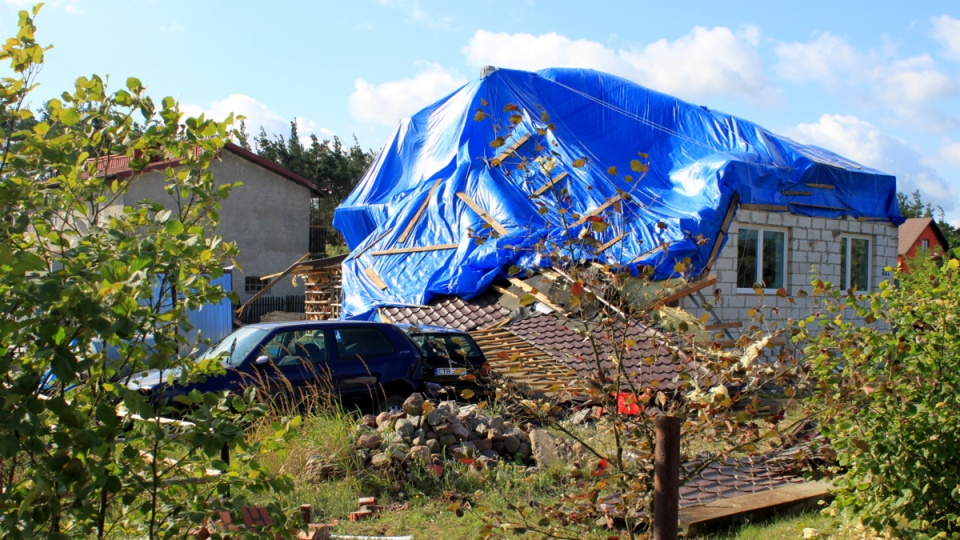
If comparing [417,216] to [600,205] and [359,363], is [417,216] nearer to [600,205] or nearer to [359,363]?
[600,205]

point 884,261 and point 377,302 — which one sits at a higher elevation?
point 884,261

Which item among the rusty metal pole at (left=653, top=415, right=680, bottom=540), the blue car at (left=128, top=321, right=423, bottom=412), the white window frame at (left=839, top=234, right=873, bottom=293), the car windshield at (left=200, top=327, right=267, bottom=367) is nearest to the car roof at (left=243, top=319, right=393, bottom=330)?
the blue car at (left=128, top=321, right=423, bottom=412)

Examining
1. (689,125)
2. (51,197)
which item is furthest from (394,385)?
(689,125)

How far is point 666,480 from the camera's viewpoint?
2871mm

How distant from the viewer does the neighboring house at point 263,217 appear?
29875 mm

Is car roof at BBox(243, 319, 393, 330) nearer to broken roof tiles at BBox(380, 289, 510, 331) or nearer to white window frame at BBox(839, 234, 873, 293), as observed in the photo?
broken roof tiles at BBox(380, 289, 510, 331)

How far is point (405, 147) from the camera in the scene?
20312 millimetres

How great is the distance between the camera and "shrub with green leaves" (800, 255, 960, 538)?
155 inches

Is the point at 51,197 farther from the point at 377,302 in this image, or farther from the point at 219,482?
the point at 377,302

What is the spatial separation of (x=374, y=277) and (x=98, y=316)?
52.2ft

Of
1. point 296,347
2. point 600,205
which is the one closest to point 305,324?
point 296,347

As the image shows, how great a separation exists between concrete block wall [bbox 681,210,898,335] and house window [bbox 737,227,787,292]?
0.43ft

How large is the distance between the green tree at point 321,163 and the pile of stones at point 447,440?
41.1m

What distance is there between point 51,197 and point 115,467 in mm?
958
